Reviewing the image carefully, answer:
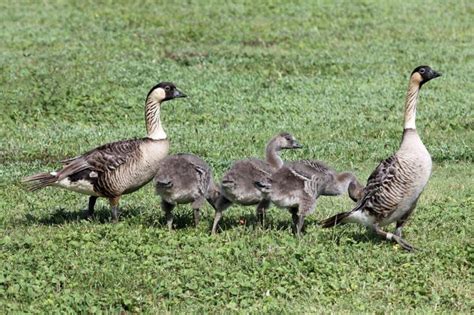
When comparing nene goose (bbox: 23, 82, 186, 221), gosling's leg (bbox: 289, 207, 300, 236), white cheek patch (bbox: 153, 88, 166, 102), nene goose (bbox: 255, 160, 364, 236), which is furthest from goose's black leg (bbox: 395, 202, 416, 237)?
white cheek patch (bbox: 153, 88, 166, 102)

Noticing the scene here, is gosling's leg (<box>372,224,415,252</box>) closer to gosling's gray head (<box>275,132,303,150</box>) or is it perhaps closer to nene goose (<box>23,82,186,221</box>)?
gosling's gray head (<box>275,132,303,150</box>)

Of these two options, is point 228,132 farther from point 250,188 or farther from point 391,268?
point 391,268

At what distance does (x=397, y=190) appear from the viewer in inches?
439

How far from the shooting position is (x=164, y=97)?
13180 mm

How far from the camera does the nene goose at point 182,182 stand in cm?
1184

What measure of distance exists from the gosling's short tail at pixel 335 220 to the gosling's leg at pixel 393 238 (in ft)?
1.11

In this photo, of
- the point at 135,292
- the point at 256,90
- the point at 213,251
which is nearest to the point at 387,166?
the point at 213,251

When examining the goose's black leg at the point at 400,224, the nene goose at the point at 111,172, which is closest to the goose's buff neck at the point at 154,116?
the nene goose at the point at 111,172

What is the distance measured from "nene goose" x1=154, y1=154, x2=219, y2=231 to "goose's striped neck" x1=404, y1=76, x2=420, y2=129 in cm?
237

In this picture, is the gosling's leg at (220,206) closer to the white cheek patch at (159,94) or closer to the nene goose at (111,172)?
the nene goose at (111,172)

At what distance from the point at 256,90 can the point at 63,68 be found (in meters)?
4.07

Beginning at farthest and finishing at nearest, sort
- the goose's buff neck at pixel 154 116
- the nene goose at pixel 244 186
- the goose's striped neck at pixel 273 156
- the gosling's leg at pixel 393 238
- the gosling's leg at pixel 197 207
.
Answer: the goose's buff neck at pixel 154 116
the goose's striped neck at pixel 273 156
the gosling's leg at pixel 197 207
the nene goose at pixel 244 186
the gosling's leg at pixel 393 238

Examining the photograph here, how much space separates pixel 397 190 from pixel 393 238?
0.54 m

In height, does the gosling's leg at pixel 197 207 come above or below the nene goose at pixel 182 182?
below
